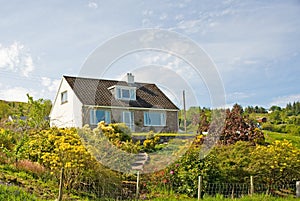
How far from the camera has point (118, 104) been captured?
85.5ft

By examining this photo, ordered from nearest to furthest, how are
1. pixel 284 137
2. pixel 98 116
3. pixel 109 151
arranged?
pixel 109 151 < pixel 284 137 < pixel 98 116

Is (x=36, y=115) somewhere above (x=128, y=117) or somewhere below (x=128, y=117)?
below

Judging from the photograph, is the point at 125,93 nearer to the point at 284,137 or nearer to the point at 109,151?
the point at 284,137

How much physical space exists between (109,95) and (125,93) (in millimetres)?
1155

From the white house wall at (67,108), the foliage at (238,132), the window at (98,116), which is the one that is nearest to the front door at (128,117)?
the window at (98,116)

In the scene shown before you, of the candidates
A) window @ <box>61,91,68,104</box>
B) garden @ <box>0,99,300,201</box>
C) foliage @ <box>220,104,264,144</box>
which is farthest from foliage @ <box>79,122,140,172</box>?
window @ <box>61,91,68,104</box>

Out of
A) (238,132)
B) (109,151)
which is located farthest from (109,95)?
(109,151)

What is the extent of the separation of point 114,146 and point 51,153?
6.51 feet

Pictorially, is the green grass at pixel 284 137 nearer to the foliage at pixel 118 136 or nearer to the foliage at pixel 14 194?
the foliage at pixel 118 136

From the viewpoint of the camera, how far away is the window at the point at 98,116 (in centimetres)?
2289

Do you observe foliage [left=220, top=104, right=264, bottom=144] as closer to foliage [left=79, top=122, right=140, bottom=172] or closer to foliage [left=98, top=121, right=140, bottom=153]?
foliage [left=98, top=121, right=140, bottom=153]

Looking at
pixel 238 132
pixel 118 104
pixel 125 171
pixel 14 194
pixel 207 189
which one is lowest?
pixel 207 189

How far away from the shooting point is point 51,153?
978cm

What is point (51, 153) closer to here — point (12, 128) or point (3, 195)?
point (3, 195)
